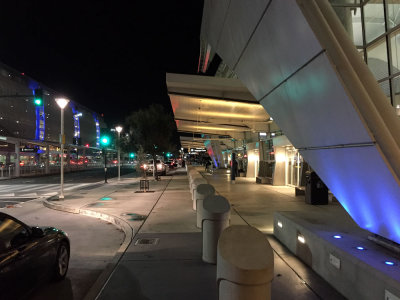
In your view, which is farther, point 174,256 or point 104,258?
point 104,258

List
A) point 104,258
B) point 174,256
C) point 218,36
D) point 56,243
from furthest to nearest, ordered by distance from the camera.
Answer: point 218,36 < point 104,258 < point 174,256 < point 56,243

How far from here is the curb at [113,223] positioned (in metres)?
4.71

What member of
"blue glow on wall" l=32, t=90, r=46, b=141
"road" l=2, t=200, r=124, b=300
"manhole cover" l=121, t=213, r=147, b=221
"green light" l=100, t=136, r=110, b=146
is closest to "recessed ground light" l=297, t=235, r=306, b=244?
"road" l=2, t=200, r=124, b=300

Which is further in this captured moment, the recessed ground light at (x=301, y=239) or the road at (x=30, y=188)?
the road at (x=30, y=188)

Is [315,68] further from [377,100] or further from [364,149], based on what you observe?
[364,149]

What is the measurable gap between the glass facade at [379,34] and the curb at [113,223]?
573 centimetres

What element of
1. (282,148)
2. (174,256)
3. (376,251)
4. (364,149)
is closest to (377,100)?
(364,149)

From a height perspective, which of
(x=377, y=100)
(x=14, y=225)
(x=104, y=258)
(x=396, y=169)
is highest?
(x=377, y=100)

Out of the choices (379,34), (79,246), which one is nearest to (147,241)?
(79,246)

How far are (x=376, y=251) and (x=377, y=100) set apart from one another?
2106 millimetres

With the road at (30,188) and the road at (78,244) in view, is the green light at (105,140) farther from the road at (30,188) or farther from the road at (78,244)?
the road at (78,244)

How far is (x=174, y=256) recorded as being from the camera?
20.6 ft

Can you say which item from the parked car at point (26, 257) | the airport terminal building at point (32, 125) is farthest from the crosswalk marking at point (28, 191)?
the airport terminal building at point (32, 125)

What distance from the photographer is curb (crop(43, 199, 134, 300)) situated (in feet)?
15.4
